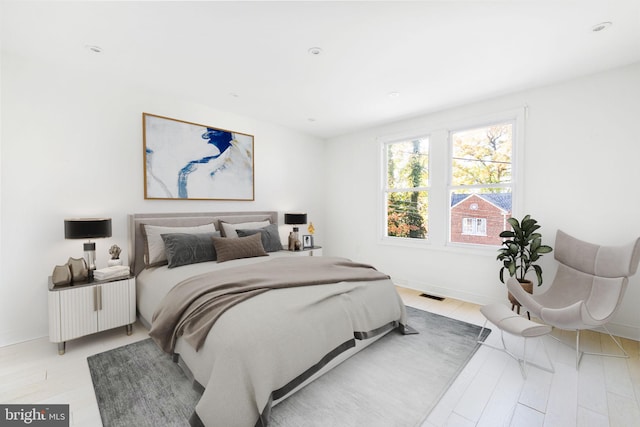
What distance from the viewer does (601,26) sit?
6.98 ft

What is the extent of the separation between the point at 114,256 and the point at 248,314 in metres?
2.10

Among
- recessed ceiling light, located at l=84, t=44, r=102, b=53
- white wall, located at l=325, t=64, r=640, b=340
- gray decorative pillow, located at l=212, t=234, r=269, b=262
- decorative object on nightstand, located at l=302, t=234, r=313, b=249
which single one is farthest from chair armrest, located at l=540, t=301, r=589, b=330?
recessed ceiling light, located at l=84, t=44, r=102, b=53

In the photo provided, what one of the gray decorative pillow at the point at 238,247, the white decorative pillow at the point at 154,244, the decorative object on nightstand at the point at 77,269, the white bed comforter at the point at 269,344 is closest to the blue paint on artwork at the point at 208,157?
the white decorative pillow at the point at 154,244

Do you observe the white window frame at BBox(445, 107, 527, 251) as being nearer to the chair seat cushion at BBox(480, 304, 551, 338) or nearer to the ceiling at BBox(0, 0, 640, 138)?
the ceiling at BBox(0, 0, 640, 138)

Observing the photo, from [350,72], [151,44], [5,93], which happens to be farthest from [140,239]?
[350,72]

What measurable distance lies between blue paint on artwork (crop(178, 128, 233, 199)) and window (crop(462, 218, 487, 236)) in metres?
3.60

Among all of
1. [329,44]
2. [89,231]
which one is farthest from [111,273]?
[329,44]

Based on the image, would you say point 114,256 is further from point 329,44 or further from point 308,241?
point 329,44

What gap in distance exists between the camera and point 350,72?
2826 millimetres

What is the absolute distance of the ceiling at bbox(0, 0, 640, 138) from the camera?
1.95 meters

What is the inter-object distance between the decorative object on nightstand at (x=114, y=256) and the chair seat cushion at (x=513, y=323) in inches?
146

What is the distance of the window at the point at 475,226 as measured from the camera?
370 centimetres

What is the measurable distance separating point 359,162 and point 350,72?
7.47 ft

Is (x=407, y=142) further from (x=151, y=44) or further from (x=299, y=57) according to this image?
(x=151, y=44)
